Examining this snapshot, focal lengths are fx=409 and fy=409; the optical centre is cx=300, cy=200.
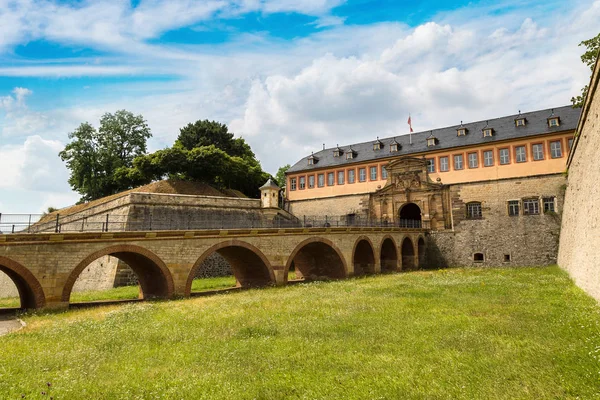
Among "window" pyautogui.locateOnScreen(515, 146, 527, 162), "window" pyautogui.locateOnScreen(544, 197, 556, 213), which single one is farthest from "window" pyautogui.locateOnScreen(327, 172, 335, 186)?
"window" pyautogui.locateOnScreen(544, 197, 556, 213)

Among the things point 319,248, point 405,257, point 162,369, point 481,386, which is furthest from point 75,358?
point 405,257

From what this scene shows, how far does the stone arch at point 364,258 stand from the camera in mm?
31481

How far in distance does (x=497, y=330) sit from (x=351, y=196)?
34.5 m

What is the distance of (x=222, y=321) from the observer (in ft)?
41.7

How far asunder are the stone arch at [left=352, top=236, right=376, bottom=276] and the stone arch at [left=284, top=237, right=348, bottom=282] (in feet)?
11.3

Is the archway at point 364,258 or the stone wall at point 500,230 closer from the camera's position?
the archway at point 364,258

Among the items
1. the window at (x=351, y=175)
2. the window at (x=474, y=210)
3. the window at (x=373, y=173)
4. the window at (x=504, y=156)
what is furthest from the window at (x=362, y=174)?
the window at (x=504, y=156)

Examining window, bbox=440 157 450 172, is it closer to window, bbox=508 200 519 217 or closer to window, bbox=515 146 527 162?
window, bbox=515 146 527 162

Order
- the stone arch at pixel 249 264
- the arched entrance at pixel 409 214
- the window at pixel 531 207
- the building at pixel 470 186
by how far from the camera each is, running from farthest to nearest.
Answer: the arched entrance at pixel 409 214 → the window at pixel 531 207 → the building at pixel 470 186 → the stone arch at pixel 249 264

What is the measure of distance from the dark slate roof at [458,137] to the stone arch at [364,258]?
1447cm

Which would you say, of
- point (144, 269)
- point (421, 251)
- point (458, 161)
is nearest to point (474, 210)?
point (458, 161)

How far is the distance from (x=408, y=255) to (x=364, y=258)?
25.5ft

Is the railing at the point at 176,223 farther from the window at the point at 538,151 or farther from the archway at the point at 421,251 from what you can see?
the window at the point at 538,151

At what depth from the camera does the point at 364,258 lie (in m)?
32.4
